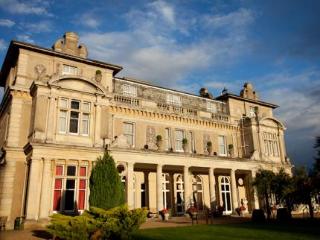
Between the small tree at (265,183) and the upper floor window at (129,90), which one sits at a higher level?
the upper floor window at (129,90)

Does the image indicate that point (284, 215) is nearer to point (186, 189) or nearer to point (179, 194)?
point (186, 189)

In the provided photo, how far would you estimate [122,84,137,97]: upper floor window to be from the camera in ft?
96.2

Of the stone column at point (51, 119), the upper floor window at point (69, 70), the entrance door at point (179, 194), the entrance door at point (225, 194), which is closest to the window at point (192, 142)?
the entrance door at point (179, 194)

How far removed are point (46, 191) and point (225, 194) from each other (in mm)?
→ 18588

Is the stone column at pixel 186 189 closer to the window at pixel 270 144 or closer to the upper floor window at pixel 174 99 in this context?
the upper floor window at pixel 174 99

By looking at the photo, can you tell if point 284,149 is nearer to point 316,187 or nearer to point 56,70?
point 316,187

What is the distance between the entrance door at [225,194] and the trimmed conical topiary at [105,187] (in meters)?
16.0

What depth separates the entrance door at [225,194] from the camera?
31281 mm

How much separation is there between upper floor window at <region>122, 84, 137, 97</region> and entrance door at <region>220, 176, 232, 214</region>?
41.6 ft

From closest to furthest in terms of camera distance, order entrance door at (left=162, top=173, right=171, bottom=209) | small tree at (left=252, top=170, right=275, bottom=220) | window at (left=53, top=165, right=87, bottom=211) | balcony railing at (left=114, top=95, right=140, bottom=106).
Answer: window at (left=53, top=165, right=87, bottom=211)
small tree at (left=252, top=170, right=275, bottom=220)
balcony railing at (left=114, top=95, right=140, bottom=106)
entrance door at (left=162, top=173, right=171, bottom=209)

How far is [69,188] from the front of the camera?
70.8 feet

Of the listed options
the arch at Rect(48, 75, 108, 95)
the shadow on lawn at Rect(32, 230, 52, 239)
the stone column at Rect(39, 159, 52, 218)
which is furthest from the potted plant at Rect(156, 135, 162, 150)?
the shadow on lawn at Rect(32, 230, 52, 239)

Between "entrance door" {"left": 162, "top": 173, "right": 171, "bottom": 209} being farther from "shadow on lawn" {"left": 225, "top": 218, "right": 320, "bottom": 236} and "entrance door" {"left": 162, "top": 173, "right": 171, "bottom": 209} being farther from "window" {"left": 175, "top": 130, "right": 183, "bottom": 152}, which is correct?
"shadow on lawn" {"left": 225, "top": 218, "right": 320, "bottom": 236}

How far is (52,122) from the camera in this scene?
2211 centimetres
